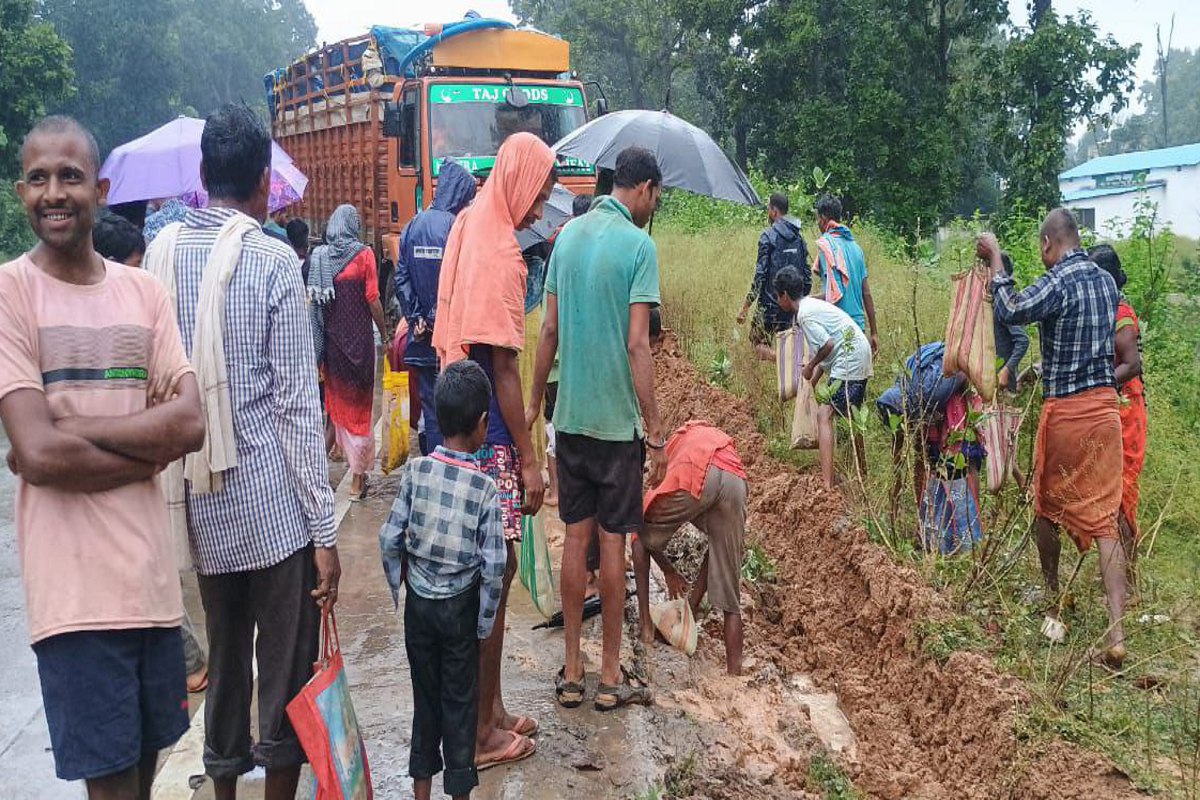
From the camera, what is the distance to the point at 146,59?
149 ft

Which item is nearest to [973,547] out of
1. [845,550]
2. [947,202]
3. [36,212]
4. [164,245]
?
[845,550]

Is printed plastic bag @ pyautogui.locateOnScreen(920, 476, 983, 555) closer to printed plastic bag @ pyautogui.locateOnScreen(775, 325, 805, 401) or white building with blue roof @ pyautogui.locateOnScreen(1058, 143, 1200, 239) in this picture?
printed plastic bag @ pyautogui.locateOnScreen(775, 325, 805, 401)

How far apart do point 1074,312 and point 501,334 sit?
9.49ft

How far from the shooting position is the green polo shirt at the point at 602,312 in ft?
13.9

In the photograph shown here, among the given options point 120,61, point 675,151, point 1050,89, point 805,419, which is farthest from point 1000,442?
point 120,61

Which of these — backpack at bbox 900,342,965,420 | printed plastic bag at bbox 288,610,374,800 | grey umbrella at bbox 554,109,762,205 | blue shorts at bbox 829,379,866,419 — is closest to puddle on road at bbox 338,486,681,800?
printed plastic bag at bbox 288,610,374,800

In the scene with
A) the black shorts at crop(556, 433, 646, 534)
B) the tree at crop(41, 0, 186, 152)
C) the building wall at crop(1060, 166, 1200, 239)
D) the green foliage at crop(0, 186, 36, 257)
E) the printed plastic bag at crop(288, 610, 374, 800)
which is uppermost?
the tree at crop(41, 0, 186, 152)

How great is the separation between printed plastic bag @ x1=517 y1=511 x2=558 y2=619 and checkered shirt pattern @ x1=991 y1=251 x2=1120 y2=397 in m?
2.44

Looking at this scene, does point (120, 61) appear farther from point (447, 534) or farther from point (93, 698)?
point (93, 698)

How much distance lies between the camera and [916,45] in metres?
20.7

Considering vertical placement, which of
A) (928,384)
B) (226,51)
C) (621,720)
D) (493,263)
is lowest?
(621,720)

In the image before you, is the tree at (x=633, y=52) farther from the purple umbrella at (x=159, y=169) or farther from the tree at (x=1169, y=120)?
the tree at (x=1169, y=120)

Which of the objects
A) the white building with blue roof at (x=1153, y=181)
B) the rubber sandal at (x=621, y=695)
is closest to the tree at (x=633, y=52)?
the white building with blue roof at (x=1153, y=181)

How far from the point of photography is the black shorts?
4.35 meters
